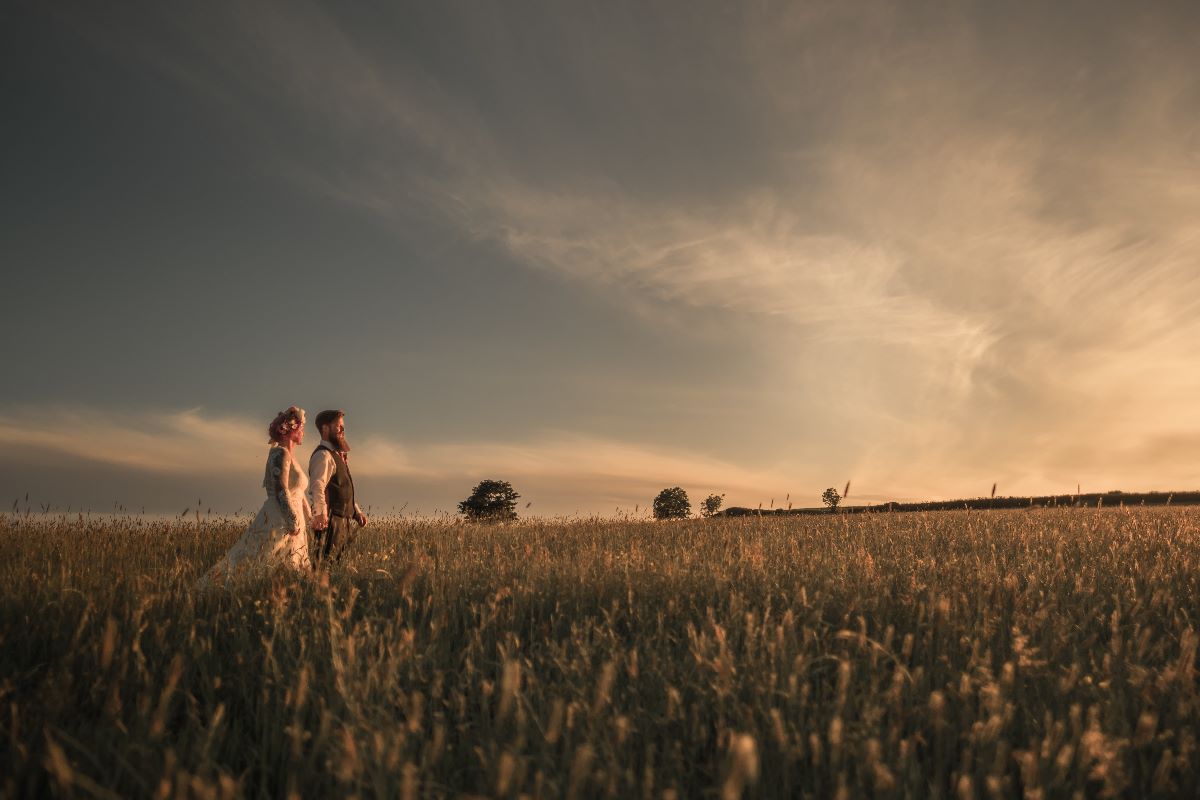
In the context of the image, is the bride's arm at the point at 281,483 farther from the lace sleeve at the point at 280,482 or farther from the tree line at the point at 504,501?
the tree line at the point at 504,501

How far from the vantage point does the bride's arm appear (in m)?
7.68

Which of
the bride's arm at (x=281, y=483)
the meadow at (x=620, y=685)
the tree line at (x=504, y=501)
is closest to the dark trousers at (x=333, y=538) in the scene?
the bride's arm at (x=281, y=483)

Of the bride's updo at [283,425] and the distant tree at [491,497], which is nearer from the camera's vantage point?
the bride's updo at [283,425]

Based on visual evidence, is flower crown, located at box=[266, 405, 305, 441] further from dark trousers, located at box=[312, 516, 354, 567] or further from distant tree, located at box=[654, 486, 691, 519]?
distant tree, located at box=[654, 486, 691, 519]

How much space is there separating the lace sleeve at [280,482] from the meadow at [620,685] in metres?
1.03

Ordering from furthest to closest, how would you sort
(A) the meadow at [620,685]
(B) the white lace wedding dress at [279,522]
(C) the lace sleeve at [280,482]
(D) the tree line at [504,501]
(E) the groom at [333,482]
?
(D) the tree line at [504,501] < (E) the groom at [333,482] < (C) the lace sleeve at [280,482] < (B) the white lace wedding dress at [279,522] < (A) the meadow at [620,685]

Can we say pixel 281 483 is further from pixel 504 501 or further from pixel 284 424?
pixel 504 501

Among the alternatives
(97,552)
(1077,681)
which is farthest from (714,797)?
(97,552)

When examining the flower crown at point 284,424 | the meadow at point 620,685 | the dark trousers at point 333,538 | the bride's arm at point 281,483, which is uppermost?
the flower crown at point 284,424

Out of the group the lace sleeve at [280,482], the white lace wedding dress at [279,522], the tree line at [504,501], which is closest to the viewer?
the white lace wedding dress at [279,522]

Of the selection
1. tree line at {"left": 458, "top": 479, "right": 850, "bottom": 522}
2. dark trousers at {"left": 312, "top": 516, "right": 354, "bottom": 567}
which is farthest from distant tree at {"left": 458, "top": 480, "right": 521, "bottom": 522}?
dark trousers at {"left": 312, "top": 516, "right": 354, "bottom": 567}

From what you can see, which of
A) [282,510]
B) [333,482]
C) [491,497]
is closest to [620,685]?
[282,510]

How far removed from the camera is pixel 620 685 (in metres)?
3.52

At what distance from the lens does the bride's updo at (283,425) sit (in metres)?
7.93
